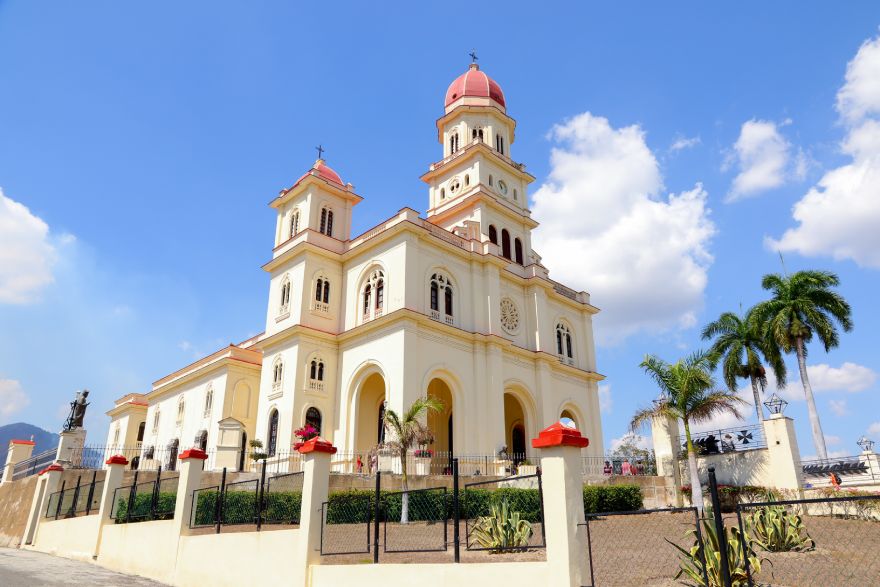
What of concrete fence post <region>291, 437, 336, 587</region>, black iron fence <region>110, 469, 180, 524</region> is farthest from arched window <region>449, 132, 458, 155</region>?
concrete fence post <region>291, 437, 336, 587</region>

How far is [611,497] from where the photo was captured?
65.0 feet

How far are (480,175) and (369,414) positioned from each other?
1438cm

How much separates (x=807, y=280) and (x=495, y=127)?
1877cm

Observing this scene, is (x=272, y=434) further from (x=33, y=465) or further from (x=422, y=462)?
(x=33, y=465)

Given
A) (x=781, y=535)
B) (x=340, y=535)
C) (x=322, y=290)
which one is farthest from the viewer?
(x=322, y=290)

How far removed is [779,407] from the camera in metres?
18.1

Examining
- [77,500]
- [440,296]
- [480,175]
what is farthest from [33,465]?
[480,175]

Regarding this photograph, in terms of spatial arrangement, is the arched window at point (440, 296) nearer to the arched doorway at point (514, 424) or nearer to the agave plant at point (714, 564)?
the arched doorway at point (514, 424)

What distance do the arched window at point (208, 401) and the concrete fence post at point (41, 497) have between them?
1265 centimetres

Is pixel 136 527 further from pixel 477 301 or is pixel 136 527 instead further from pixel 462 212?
pixel 462 212

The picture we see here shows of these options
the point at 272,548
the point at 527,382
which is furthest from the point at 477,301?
the point at 272,548

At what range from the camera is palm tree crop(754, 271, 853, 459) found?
94.8 feet

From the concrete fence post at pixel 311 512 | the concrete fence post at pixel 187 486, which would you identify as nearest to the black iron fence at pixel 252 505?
the concrete fence post at pixel 187 486

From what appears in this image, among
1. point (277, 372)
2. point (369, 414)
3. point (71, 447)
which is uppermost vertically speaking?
point (277, 372)
